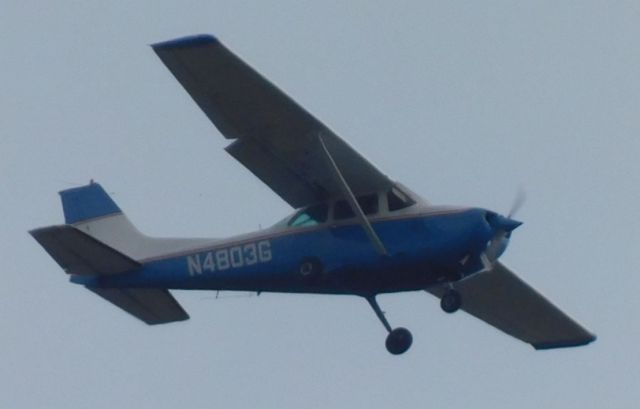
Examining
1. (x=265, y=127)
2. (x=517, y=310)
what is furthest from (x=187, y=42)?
(x=517, y=310)

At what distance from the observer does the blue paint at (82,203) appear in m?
31.3

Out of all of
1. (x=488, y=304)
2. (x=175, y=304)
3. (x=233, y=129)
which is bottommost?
(x=488, y=304)

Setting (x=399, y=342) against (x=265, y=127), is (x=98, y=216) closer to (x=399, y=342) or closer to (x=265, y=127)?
(x=265, y=127)

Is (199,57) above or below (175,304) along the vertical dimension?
above

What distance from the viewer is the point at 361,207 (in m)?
28.2

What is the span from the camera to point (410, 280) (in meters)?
27.7

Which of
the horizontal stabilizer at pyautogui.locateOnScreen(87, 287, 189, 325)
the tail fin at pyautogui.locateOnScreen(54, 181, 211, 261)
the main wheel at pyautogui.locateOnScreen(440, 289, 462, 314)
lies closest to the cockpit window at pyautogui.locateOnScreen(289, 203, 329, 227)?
the main wheel at pyautogui.locateOnScreen(440, 289, 462, 314)

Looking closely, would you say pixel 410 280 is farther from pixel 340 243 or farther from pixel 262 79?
pixel 262 79

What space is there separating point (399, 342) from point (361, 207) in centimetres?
201

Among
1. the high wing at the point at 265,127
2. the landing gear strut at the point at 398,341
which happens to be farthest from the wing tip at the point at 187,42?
the landing gear strut at the point at 398,341

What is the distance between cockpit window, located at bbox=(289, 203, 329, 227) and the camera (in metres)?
28.5

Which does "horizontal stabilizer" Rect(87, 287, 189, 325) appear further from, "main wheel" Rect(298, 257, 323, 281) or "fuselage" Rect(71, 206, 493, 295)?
"main wheel" Rect(298, 257, 323, 281)

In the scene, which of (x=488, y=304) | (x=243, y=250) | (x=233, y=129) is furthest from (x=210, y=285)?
(x=488, y=304)

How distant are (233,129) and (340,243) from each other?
7.12 feet
